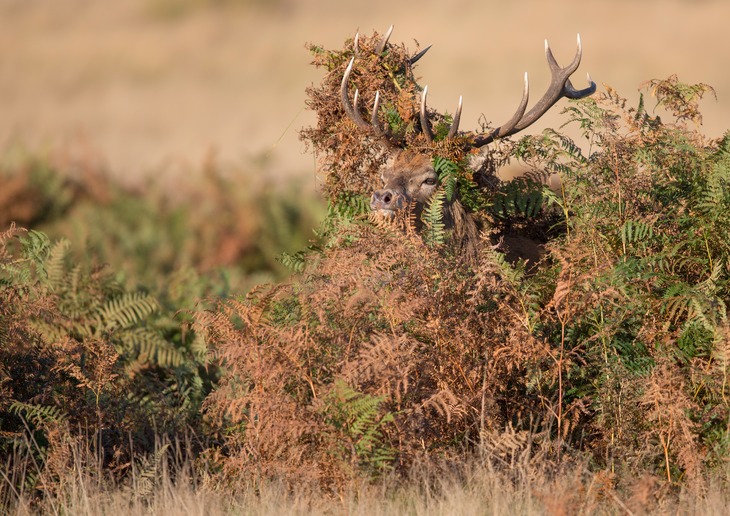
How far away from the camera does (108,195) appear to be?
61.9ft

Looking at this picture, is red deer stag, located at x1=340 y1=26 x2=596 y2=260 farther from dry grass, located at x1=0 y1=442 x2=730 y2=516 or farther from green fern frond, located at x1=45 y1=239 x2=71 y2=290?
dry grass, located at x1=0 y1=442 x2=730 y2=516

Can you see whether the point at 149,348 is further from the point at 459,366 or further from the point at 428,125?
the point at 459,366

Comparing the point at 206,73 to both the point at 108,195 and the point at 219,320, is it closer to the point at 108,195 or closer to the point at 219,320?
the point at 108,195

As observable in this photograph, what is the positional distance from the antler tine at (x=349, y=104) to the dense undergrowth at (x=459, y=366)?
3.57 feet

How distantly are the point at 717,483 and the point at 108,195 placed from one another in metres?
14.8

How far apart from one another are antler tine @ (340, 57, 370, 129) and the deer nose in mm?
633

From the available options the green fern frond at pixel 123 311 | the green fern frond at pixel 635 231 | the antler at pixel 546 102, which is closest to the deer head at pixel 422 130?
the antler at pixel 546 102

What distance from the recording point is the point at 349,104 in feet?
27.8

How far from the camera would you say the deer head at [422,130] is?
8.28 meters

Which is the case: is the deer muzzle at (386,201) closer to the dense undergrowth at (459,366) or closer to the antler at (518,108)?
the dense undergrowth at (459,366)

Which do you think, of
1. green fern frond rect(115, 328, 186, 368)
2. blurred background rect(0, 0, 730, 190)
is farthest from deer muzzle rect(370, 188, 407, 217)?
blurred background rect(0, 0, 730, 190)

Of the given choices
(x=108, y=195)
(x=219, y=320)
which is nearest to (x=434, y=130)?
(x=219, y=320)

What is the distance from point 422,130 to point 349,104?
2.08 feet

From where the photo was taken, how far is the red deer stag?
8406 millimetres
